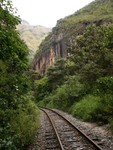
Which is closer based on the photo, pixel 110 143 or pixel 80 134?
pixel 110 143

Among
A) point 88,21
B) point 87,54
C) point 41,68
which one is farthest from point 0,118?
point 41,68

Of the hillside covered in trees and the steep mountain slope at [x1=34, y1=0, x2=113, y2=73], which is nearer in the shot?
the hillside covered in trees

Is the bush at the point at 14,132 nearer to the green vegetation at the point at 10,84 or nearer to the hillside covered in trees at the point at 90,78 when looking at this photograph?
the green vegetation at the point at 10,84

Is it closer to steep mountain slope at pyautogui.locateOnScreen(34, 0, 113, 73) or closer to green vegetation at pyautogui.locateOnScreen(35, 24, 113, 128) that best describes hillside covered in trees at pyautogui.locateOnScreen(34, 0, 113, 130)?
green vegetation at pyautogui.locateOnScreen(35, 24, 113, 128)

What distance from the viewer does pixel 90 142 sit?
10555 mm

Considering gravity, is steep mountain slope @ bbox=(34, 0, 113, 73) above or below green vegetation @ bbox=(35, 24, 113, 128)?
above

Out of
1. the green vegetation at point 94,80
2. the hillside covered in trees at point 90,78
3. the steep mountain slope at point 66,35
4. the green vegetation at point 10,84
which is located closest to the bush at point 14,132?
the green vegetation at point 10,84

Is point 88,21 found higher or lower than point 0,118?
higher

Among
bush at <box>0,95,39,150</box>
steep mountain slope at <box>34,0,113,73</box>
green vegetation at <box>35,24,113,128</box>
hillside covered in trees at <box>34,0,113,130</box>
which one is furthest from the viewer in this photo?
steep mountain slope at <box>34,0,113,73</box>

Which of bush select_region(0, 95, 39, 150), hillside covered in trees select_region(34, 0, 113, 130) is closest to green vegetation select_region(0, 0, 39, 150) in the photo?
bush select_region(0, 95, 39, 150)

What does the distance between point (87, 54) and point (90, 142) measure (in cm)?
1538

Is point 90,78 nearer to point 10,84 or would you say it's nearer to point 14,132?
point 10,84

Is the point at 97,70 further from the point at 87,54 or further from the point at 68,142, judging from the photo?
the point at 68,142

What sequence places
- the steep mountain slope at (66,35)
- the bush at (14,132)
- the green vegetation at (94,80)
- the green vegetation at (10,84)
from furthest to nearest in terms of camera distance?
the steep mountain slope at (66,35) < the green vegetation at (94,80) < the green vegetation at (10,84) < the bush at (14,132)
